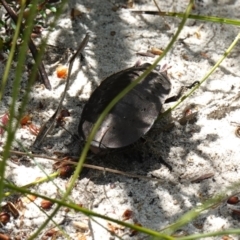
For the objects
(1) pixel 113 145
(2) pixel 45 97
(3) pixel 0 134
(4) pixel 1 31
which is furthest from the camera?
(4) pixel 1 31

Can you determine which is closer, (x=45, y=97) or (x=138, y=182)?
(x=138, y=182)

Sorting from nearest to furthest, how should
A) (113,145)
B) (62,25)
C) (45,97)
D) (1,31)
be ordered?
1. (113,145)
2. (45,97)
3. (1,31)
4. (62,25)

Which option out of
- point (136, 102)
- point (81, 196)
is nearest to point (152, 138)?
point (136, 102)

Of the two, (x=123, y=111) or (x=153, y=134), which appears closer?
(x=123, y=111)

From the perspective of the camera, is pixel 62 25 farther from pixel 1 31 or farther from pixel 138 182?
pixel 138 182
